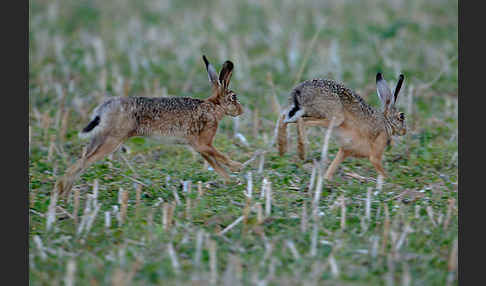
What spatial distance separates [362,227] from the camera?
5.51m

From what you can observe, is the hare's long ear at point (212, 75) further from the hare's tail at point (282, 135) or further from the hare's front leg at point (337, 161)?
the hare's front leg at point (337, 161)

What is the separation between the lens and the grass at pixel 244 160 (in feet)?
15.8

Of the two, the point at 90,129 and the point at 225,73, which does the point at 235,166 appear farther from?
the point at 90,129

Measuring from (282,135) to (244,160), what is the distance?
547 millimetres

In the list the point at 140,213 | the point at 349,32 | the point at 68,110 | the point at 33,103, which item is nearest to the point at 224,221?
the point at 140,213

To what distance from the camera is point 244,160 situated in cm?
739

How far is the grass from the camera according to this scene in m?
4.83

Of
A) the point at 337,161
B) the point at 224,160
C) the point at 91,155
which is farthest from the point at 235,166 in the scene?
the point at 91,155

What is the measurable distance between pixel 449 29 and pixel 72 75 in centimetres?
691

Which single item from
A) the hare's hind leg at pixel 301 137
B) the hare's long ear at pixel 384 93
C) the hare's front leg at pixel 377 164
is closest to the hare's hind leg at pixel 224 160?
the hare's hind leg at pixel 301 137

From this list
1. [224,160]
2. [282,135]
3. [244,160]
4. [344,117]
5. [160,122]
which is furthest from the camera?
[244,160]

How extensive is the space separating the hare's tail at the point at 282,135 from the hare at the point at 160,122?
452 mm

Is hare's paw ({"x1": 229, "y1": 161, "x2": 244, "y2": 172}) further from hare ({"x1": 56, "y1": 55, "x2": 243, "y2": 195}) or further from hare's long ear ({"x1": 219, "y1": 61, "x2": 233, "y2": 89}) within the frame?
hare's long ear ({"x1": 219, "y1": 61, "x2": 233, "y2": 89})

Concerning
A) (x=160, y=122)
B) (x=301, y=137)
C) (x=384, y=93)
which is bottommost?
(x=301, y=137)
